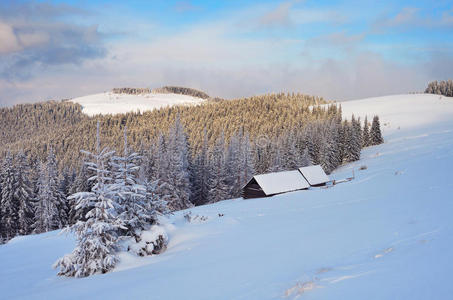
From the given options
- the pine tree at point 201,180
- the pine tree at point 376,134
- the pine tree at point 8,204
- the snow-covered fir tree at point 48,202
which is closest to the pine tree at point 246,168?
the pine tree at point 201,180

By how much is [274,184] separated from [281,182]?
1093 mm

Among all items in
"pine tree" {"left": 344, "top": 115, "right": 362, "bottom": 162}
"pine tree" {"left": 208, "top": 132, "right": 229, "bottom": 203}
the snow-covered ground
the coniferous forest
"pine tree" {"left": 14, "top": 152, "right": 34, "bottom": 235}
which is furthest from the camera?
"pine tree" {"left": 344, "top": 115, "right": 362, "bottom": 162}

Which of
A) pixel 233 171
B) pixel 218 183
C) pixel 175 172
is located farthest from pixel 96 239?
pixel 233 171

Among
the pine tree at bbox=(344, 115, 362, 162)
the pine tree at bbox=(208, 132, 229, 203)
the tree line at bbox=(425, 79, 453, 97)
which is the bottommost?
the pine tree at bbox=(208, 132, 229, 203)

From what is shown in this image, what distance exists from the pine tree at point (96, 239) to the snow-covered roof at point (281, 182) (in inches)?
1082

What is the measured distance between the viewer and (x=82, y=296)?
29.6 ft

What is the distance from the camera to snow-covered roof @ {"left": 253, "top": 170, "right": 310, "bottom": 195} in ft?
129

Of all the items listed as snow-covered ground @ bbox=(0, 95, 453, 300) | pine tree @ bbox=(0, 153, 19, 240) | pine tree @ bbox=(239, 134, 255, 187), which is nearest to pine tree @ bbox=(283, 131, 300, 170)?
pine tree @ bbox=(239, 134, 255, 187)

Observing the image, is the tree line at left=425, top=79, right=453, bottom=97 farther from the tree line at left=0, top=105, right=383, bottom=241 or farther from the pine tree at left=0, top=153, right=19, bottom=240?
the pine tree at left=0, top=153, right=19, bottom=240

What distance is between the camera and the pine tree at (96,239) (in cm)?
1191

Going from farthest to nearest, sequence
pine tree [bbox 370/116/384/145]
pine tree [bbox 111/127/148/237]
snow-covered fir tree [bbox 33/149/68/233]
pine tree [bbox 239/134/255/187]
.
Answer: pine tree [bbox 370/116/384/145], pine tree [bbox 239/134/255/187], snow-covered fir tree [bbox 33/149/68/233], pine tree [bbox 111/127/148/237]

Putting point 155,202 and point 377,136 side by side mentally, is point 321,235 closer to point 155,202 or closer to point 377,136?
point 155,202

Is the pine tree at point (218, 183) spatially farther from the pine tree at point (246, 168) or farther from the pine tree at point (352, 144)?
the pine tree at point (352, 144)

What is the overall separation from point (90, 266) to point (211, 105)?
149001mm
